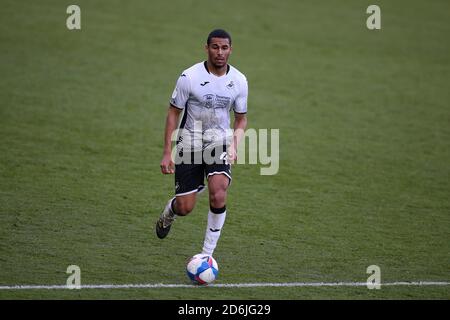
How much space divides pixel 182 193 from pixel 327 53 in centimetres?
1350

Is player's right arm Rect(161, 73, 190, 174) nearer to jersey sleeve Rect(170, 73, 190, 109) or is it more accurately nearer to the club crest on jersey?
jersey sleeve Rect(170, 73, 190, 109)

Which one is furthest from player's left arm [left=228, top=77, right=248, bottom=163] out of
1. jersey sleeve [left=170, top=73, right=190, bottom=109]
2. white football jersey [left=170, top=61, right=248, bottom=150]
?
jersey sleeve [left=170, top=73, right=190, bottom=109]

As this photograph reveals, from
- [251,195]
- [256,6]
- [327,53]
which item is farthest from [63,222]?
[256,6]

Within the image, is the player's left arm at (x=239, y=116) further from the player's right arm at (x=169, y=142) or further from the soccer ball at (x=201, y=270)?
the soccer ball at (x=201, y=270)

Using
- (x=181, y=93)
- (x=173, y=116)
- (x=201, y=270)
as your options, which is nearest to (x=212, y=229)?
(x=201, y=270)

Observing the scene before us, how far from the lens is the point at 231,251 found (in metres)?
10.0

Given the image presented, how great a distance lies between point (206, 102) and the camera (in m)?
9.04

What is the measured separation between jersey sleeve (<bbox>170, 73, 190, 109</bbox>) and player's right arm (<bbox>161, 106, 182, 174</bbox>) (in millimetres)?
67

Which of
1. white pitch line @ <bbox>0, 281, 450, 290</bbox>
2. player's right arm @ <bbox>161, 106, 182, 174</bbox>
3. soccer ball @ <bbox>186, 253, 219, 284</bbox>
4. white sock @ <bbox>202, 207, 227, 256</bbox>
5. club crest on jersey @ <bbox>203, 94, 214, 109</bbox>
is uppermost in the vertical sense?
club crest on jersey @ <bbox>203, 94, 214, 109</bbox>

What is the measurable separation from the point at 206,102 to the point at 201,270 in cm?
190

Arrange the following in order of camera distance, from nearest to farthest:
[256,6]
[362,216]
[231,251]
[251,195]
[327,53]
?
[231,251] < [362,216] < [251,195] < [327,53] < [256,6]

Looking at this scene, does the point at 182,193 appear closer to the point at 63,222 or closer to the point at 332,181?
the point at 63,222

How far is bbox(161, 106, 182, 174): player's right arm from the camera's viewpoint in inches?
350

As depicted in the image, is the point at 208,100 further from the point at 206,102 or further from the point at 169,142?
the point at 169,142
